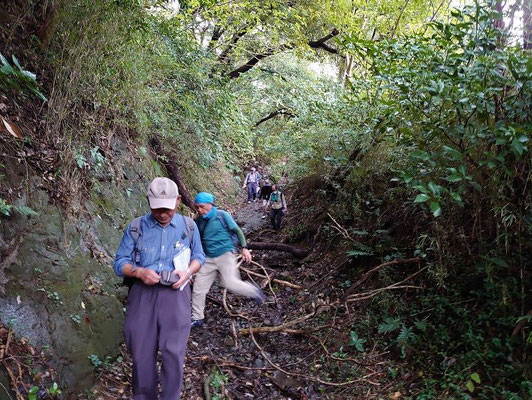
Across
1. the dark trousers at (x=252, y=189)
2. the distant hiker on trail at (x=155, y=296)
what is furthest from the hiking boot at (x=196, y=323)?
the dark trousers at (x=252, y=189)

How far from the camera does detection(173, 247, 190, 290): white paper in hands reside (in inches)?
123

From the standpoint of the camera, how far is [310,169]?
1128 centimetres

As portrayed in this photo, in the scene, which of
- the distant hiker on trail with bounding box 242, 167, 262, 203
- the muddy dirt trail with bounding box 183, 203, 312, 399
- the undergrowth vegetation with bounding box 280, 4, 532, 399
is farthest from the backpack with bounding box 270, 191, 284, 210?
the distant hiker on trail with bounding box 242, 167, 262, 203

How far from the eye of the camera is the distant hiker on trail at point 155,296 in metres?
3.02

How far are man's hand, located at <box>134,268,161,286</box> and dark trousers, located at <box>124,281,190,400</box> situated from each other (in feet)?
0.40

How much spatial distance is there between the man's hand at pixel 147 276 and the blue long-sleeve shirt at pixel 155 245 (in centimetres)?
11

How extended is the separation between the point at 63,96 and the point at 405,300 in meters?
5.29

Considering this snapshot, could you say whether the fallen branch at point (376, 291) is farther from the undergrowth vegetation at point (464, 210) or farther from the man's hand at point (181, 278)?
the man's hand at point (181, 278)

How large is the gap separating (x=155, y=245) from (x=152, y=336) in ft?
2.36

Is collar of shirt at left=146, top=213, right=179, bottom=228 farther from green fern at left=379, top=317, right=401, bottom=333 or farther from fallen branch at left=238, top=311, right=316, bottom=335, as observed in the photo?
green fern at left=379, top=317, right=401, bottom=333

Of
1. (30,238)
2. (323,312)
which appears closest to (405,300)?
(323,312)

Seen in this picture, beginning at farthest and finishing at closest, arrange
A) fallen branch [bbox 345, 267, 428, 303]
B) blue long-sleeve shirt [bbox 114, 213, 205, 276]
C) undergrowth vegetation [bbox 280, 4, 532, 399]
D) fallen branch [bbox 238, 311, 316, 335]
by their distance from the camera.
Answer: fallen branch [bbox 238, 311, 316, 335]
fallen branch [bbox 345, 267, 428, 303]
undergrowth vegetation [bbox 280, 4, 532, 399]
blue long-sleeve shirt [bbox 114, 213, 205, 276]

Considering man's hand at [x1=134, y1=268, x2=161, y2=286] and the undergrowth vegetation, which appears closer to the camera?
man's hand at [x1=134, y1=268, x2=161, y2=286]

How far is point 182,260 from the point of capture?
319cm
